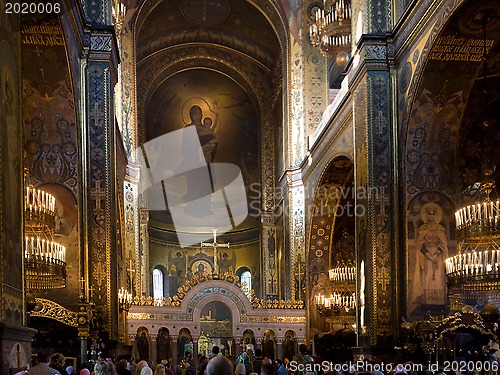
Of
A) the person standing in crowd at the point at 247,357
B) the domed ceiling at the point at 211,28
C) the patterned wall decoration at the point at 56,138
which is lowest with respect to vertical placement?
the person standing in crowd at the point at 247,357

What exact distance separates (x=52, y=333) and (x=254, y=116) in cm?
2427

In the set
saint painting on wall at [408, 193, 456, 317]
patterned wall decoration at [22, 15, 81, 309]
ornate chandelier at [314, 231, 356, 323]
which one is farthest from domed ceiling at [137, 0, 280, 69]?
saint painting on wall at [408, 193, 456, 317]

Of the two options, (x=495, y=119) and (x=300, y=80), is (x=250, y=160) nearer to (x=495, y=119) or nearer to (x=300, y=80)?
(x=300, y=80)

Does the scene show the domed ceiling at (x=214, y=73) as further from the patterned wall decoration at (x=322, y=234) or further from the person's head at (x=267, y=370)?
the person's head at (x=267, y=370)

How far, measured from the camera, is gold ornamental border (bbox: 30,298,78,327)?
45.2 ft

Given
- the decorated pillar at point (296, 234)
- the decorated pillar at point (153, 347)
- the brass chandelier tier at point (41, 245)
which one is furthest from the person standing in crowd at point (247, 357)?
the brass chandelier tier at point (41, 245)

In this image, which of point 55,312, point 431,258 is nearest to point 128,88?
point 431,258

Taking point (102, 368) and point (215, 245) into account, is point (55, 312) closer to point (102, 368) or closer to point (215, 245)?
point (102, 368)

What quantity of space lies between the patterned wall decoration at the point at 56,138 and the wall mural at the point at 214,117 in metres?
22.5

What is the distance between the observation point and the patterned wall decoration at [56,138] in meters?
14.5

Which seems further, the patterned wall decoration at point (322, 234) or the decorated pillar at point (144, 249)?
the decorated pillar at point (144, 249)

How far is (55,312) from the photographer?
14055 mm

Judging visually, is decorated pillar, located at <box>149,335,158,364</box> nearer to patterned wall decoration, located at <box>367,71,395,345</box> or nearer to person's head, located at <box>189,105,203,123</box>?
patterned wall decoration, located at <box>367,71,395,345</box>

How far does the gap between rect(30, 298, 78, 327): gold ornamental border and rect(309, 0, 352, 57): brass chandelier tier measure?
450 inches
